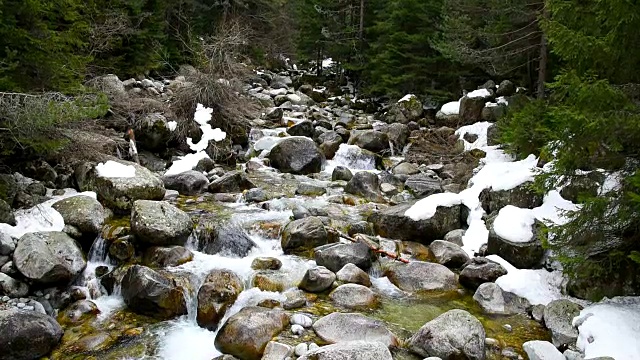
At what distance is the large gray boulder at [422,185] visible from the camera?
1198 centimetres

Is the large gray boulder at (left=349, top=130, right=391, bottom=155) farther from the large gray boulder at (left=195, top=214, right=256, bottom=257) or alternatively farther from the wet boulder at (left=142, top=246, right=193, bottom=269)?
the wet boulder at (left=142, top=246, right=193, bottom=269)

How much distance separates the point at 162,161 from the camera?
1304 cm

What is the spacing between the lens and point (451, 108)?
1867 cm

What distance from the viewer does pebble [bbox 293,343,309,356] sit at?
557 centimetres

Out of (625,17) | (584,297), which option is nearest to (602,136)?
(625,17)

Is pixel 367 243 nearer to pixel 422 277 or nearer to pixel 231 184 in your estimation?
Answer: pixel 422 277

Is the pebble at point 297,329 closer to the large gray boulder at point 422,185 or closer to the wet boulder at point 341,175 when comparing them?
the large gray boulder at point 422,185

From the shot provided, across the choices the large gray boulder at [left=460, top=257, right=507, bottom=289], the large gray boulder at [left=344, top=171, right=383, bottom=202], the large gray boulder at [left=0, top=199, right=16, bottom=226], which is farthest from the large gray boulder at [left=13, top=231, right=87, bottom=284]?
the large gray boulder at [left=344, top=171, right=383, bottom=202]

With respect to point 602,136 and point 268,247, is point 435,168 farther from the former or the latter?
point 602,136

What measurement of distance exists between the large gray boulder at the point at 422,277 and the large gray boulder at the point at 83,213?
498cm

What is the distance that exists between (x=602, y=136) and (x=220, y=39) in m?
12.8

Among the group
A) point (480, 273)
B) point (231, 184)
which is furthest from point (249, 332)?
point (231, 184)

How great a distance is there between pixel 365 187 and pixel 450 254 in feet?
12.8

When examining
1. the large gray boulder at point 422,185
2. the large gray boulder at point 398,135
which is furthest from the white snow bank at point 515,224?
the large gray boulder at point 398,135
